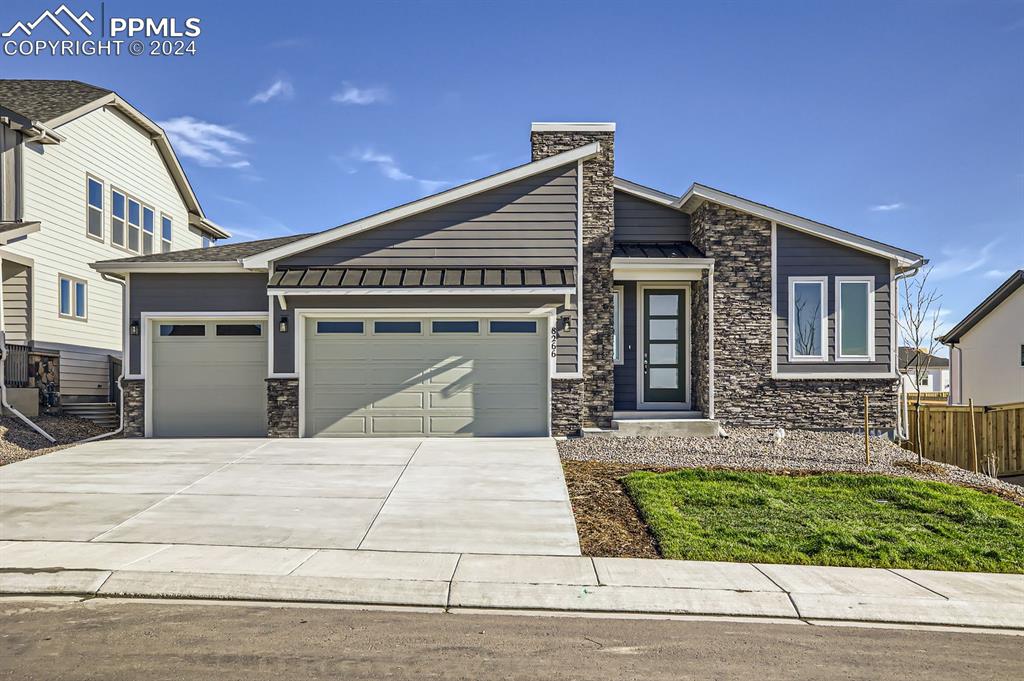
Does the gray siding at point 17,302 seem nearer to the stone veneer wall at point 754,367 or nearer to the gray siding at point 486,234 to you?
the gray siding at point 486,234

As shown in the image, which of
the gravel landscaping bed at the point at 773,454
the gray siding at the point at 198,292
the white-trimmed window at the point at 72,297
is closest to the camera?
the gravel landscaping bed at the point at 773,454

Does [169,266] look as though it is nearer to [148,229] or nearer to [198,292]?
[198,292]

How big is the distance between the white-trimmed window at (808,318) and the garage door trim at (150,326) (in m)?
10.6

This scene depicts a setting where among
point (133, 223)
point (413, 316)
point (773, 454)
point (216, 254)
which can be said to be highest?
point (133, 223)

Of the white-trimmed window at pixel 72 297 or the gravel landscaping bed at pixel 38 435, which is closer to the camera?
the gravel landscaping bed at pixel 38 435

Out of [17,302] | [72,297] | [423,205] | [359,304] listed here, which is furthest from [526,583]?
[72,297]

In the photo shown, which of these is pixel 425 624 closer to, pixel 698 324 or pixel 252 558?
pixel 252 558

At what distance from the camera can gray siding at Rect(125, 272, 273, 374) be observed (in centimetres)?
1428

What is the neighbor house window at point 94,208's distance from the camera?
19.3 meters

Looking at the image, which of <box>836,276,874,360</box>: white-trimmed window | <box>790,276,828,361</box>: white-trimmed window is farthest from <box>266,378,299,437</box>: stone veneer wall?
<box>836,276,874,360</box>: white-trimmed window

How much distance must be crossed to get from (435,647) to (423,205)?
10066 millimetres

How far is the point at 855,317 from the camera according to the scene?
14734 mm

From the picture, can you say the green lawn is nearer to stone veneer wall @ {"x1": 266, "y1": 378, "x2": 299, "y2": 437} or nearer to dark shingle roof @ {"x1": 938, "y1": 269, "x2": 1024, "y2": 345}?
stone veneer wall @ {"x1": 266, "y1": 378, "x2": 299, "y2": 437}

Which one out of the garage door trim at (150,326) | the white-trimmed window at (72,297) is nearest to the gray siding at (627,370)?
the garage door trim at (150,326)
